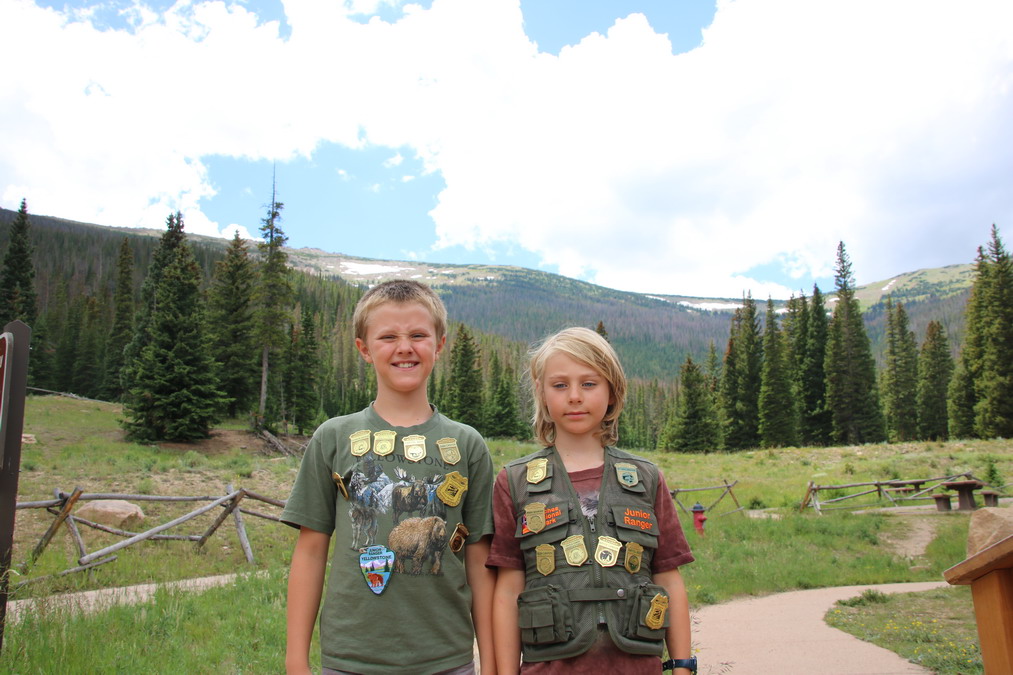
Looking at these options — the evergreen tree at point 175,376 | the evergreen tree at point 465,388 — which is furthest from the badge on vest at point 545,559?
the evergreen tree at point 465,388

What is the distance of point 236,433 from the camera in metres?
32.8

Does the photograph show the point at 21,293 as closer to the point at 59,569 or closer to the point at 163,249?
the point at 163,249

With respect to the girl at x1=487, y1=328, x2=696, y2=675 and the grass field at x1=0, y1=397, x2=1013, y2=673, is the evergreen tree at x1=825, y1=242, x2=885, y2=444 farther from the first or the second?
the girl at x1=487, y1=328, x2=696, y2=675

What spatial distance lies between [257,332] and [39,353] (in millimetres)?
34176

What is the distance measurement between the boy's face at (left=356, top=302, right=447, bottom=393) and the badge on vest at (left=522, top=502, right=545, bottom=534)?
26.5 inches

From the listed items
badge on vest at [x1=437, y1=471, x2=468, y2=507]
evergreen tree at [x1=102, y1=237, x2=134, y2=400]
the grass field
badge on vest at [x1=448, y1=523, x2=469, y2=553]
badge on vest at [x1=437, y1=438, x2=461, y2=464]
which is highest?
evergreen tree at [x1=102, y1=237, x2=134, y2=400]

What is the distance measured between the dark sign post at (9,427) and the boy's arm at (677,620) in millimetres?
4306

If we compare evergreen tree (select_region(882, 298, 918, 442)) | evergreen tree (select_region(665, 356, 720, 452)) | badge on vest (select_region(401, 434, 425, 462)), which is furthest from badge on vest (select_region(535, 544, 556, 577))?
evergreen tree (select_region(882, 298, 918, 442))

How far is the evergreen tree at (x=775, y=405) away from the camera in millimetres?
50688

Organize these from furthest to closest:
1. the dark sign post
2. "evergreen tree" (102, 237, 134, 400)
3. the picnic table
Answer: "evergreen tree" (102, 237, 134, 400), the picnic table, the dark sign post

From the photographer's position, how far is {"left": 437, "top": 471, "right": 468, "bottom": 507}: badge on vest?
2.42 meters

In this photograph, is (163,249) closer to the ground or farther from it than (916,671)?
farther from it

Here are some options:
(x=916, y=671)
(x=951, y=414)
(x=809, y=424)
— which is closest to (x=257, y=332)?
(x=916, y=671)

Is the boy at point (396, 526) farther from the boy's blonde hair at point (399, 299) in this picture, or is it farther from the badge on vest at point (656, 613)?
the badge on vest at point (656, 613)
